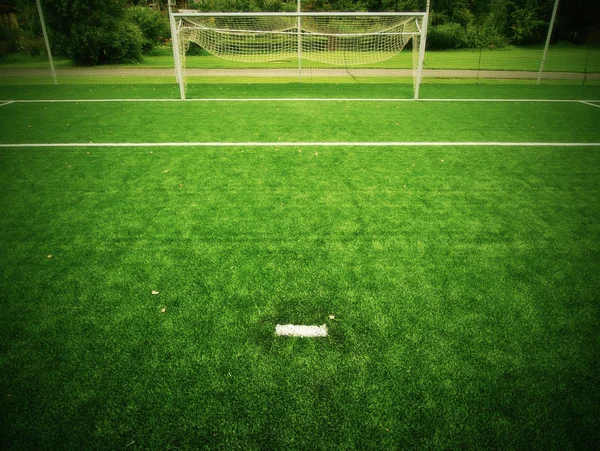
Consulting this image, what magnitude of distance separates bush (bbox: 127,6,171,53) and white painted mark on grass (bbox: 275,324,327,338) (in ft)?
81.5

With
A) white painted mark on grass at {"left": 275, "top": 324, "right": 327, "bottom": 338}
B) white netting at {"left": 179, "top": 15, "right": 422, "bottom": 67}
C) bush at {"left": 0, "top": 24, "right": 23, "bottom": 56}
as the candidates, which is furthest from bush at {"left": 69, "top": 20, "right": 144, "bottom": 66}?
white painted mark on grass at {"left": 275, "top": 324, "right": 327, "bottom": 338}

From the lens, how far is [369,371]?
2.38 meters

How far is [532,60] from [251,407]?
27828 millimetres

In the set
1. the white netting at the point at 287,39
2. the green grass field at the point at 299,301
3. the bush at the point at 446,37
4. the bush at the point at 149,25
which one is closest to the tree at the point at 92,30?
the bush at the point at 149,25

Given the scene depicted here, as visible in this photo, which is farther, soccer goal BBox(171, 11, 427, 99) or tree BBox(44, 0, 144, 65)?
tree BBox(44, 0, 144, 65)

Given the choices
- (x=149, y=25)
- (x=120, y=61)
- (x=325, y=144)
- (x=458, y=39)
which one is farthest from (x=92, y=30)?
(x=458, y=39)

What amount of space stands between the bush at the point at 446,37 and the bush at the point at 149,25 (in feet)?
70.1

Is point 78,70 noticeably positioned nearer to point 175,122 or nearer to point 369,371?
point 175,122

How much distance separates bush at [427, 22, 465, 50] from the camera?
29.4 meters

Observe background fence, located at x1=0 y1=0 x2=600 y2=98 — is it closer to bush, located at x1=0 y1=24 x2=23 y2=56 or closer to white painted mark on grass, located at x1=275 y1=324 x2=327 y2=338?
bush, located at x1=0 y1=24 x2=23 y2=56

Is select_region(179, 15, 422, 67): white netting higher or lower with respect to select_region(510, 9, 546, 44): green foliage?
lower

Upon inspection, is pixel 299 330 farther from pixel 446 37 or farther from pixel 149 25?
pixel 446 37

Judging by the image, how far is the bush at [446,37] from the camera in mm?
29397

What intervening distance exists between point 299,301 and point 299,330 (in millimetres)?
331
